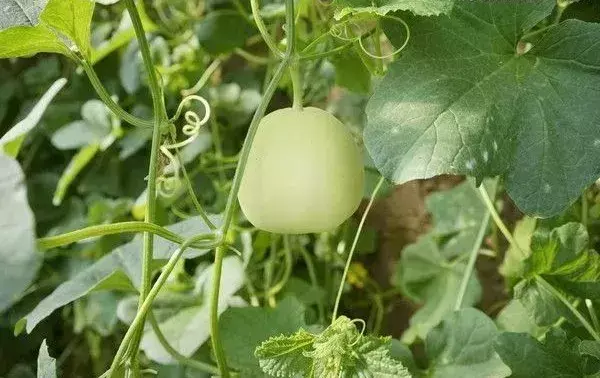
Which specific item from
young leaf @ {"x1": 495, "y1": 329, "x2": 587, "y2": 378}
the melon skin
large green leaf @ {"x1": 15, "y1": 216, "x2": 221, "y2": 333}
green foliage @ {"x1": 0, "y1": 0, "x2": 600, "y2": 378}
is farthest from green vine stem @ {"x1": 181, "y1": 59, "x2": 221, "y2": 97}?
young leaf @ {"x1": 495, "y1": 329, "x2": 587, "y2": 378}

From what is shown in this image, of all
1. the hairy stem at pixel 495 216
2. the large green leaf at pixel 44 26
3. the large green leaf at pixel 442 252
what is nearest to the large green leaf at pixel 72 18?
the large green leaf at pixel 44 26

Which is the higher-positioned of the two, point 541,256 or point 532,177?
point 532,177

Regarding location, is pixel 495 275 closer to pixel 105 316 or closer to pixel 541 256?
pixel 541 256

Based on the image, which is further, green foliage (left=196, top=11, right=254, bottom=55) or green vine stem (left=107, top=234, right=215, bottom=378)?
green foliage (left=196, top=11, right=254, bottom=55)

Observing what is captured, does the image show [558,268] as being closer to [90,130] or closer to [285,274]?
[285,274]

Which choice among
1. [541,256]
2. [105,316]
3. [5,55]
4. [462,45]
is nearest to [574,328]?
[541,256]

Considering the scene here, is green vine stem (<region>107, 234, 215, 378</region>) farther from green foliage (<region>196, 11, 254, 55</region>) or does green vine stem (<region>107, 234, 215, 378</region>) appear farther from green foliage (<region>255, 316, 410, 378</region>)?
green foliage (<region>196, 11, 254, 55</region>)

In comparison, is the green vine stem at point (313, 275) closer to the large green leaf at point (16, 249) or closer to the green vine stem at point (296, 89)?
the green vine stem at point (296, 89)
